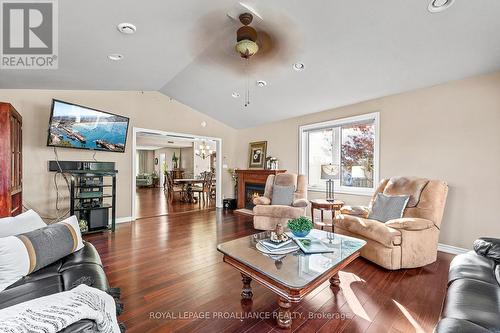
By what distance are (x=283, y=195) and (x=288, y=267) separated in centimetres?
265

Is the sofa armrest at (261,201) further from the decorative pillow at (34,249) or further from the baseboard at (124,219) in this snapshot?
the decorative pillow at (34,249)

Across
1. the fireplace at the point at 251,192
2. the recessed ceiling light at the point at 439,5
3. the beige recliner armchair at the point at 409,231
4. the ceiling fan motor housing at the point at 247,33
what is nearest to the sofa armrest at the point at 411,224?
the beige recliner armchair at the point at 409,231

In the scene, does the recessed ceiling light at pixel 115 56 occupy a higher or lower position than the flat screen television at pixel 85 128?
higher

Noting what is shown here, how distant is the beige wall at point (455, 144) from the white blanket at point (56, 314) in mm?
3980

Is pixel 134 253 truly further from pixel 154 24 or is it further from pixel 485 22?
pixel 485 22

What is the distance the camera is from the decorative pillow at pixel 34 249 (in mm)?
1283

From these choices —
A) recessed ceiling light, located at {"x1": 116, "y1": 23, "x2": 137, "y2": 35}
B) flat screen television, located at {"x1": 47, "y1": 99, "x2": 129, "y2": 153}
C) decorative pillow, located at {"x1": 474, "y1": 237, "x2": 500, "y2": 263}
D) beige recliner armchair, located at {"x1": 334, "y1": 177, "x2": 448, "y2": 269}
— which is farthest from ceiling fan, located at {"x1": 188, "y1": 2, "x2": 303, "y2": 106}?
decorative pillow, located at {"x1": 474, "y1": 237, "x2": 500, "y2": 263}

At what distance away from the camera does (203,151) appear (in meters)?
9.64

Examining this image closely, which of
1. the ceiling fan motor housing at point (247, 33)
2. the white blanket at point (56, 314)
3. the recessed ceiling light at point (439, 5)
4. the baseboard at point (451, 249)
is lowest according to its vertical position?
the baseboard at point (451, 249)

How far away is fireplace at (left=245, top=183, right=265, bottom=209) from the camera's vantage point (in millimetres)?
5340

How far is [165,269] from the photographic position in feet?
8.09

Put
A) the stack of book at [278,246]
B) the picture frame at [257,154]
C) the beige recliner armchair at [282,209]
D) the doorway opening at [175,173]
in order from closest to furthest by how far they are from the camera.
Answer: the stack of book at [278,246], the beige recliner armchair at [282,209], the picture frame at [257,154], the doorway opening at [175,173]

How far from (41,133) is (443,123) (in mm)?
6264

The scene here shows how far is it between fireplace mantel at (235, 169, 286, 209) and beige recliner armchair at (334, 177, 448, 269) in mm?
2384
